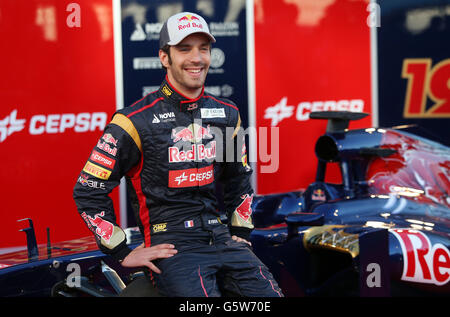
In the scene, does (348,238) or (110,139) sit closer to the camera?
(110,139)

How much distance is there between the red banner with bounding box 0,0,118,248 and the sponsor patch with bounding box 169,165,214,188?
3051 millimetres

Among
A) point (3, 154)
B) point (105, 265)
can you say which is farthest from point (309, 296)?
point (3, 154)

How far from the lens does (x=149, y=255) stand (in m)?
1.88

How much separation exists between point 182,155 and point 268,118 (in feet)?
11.1

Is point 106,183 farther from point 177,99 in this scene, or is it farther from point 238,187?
point 238,187

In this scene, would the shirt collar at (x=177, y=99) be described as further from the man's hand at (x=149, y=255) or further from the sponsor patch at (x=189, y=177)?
the man's hand at (x=149, y=255)

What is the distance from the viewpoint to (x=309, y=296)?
9.41ft

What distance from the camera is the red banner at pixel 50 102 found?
4.66 metres

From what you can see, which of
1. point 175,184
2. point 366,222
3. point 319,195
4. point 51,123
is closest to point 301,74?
point 319,195

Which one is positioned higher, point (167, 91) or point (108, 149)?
point (167, 91)

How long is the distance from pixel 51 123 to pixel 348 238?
10.3 feet

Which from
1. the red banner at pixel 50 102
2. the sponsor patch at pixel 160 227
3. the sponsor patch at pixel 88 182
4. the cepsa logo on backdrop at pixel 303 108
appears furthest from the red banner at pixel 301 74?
→ the sponsor patch at pixel 88 182

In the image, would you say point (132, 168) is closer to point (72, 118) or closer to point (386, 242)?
point (386, 242)

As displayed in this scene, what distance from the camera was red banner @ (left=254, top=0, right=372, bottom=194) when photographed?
Answer: 5.25 meters
